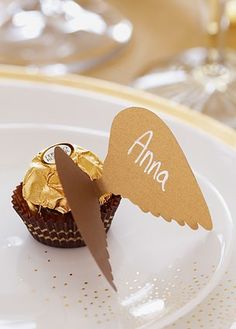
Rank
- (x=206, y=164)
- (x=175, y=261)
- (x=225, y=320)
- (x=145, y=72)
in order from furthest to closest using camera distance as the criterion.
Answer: (x=145, y=72)
(x=206, y=164)
(x=175, y=261)
(x=225, y=320)

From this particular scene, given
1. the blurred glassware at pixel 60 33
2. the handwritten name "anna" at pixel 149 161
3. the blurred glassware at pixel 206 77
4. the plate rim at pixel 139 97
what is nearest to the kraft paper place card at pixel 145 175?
the handwritten name "anna" at pixel 149 161

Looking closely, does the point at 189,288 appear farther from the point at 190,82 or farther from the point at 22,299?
the point at 190,82

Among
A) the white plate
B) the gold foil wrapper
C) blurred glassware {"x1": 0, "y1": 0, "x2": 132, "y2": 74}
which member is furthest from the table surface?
the gold foil wrapper

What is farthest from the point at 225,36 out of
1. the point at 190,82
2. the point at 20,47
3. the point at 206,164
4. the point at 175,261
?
the point at 175,261

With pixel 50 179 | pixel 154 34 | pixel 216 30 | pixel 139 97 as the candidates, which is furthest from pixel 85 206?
pixel 154 34

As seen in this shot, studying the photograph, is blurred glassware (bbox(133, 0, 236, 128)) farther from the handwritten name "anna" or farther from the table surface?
the handwritten name "anna"

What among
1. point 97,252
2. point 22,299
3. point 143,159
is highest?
point 143,159

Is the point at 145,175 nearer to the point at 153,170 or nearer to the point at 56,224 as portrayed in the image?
the point at 153,170
